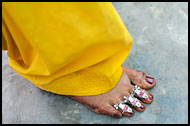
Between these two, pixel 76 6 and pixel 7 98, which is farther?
pixel 7 98

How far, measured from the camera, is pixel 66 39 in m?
0.65

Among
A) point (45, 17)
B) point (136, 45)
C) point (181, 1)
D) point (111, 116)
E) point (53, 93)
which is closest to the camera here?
point (45, 17)

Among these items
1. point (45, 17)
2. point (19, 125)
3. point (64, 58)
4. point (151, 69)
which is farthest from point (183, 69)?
point (19, 125)

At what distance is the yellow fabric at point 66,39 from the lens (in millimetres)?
599

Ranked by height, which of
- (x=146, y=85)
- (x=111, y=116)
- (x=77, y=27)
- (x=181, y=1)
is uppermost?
(x=77, y=27)

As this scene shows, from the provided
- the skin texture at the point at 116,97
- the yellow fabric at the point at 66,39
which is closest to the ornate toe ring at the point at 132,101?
the skin texture at the point at 116,97

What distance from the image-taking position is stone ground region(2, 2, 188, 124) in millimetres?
913

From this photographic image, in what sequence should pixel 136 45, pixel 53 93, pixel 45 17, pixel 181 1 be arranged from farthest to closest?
pixel 181 1, pixel 136 45, pixel 53 93, pixel 45 17

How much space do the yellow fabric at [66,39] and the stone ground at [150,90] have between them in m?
0.16

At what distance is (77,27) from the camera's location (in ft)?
2.09

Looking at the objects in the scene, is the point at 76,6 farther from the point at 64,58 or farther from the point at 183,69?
the point at 183,69

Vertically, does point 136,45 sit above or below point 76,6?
below

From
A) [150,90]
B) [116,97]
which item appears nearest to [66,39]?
[116,97]

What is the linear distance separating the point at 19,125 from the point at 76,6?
651 mm
